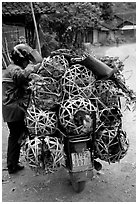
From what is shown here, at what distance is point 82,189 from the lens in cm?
382

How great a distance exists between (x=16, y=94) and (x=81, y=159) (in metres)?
1.37

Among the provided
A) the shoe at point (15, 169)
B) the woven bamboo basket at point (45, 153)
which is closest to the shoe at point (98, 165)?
the woven bamboo basket at point (45, 153)

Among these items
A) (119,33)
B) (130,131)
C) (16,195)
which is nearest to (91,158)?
(16,195)

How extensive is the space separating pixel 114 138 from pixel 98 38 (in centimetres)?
4503

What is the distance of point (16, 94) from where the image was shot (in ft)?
13.8

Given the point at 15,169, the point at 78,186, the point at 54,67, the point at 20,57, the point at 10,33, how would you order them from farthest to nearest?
1. the point at 10,33
2. the point at 15,169
3. the point at 20,57
4. the point at 78,186
5. the point at 54,67

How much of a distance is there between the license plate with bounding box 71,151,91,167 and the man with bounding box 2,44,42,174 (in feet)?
3.17

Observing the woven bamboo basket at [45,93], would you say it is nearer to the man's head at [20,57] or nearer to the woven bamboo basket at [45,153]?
the woven bamboo basket at [45,153]

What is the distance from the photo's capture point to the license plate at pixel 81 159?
343 cm

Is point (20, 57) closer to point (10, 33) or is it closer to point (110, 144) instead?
point (110, 144)

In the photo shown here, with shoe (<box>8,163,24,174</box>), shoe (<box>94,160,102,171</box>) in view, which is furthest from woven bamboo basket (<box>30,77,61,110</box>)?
shoe (<box>8,163,24,174</box>)

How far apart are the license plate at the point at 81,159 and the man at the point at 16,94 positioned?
967 millimetres

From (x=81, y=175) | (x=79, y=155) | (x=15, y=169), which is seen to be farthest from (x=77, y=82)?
(x=15, y=169)

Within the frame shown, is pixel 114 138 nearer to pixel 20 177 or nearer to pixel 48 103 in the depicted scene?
pixel 48 103
